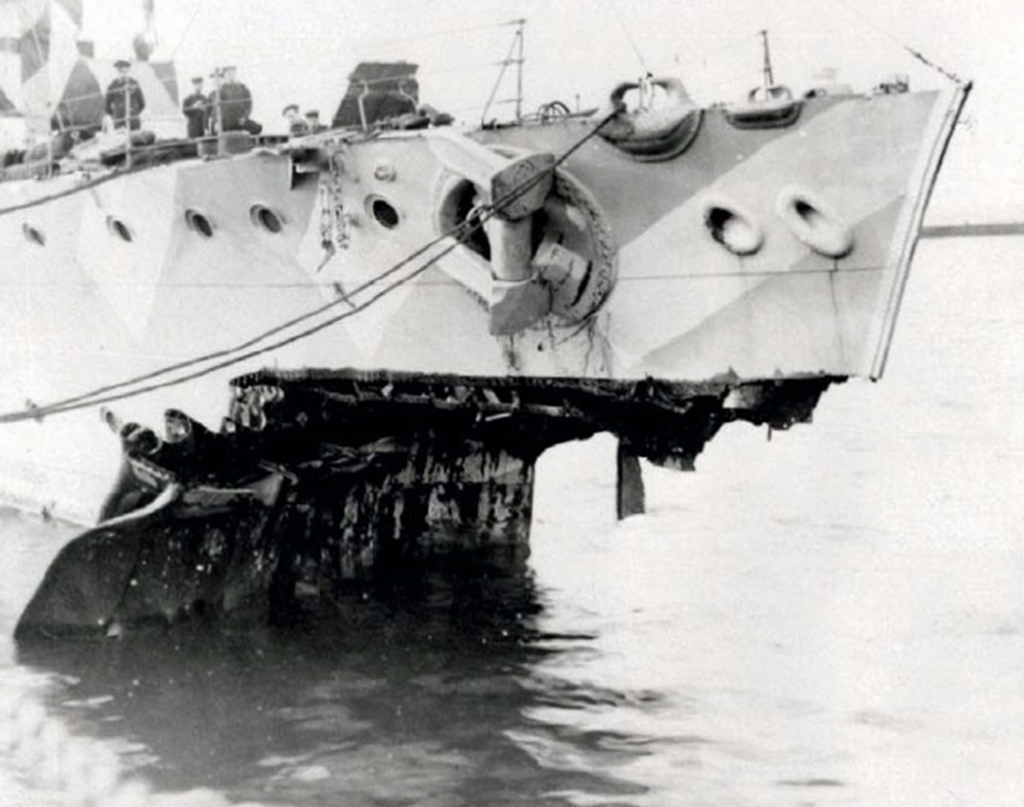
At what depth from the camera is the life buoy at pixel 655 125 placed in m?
8.65

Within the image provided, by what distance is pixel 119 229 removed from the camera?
40.4 feet

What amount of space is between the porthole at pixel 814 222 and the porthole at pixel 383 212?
9.94ft

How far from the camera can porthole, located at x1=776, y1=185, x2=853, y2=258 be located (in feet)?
27.5

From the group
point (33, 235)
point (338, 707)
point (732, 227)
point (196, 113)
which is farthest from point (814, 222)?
point (33, 235)

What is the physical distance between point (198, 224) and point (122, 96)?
459cm

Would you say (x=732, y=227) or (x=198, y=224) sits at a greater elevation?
(x=198, y=224)

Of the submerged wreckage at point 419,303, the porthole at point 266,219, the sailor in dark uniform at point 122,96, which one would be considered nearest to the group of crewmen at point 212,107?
the sailor in dark uniform at point 122,96

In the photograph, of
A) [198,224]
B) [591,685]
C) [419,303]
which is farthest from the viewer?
[198,224]

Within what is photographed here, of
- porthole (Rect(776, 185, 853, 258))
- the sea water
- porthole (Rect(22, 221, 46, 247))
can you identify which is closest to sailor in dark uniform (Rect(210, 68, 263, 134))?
porthole (Rect(22, 221, 46, 247))

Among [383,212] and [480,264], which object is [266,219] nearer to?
[383,212]

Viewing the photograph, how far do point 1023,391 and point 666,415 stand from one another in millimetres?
22148

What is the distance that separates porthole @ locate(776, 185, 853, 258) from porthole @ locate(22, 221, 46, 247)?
807 cm

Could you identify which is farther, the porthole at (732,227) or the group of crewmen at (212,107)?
the group of crewmen at (212,107)

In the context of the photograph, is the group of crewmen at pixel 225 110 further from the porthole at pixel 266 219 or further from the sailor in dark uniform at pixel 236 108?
the porthole at pixel 266 219
